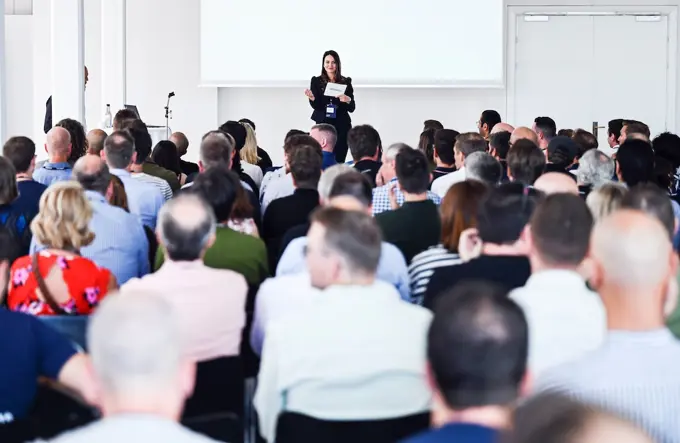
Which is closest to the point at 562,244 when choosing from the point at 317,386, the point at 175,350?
the point at 317,386

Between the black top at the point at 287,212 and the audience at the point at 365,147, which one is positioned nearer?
the black top at the point at 287,212

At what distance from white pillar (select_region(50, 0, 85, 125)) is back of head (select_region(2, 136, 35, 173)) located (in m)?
4.16

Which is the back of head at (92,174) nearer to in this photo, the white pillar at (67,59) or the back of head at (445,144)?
the back of head at (445,144)

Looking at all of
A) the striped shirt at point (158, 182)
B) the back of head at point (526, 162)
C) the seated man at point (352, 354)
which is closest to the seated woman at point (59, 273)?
the seated man at point (352, 354)

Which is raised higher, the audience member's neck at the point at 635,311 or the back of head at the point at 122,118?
the back of head at the point at 122,118

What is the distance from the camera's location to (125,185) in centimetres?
630

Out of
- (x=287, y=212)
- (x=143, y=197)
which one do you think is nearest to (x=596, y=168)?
(x=287, y=212)

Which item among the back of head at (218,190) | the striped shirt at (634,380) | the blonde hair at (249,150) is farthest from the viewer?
the blonde hair at (249,150)

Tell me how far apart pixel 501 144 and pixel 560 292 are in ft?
16.7

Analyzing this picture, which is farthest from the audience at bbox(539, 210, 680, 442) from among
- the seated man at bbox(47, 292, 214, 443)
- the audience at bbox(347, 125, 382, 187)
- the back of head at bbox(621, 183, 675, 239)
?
the audience at bbox(347, 125, 382, 187)

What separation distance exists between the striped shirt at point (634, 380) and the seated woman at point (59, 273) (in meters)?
1.97

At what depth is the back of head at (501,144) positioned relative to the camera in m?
8.16

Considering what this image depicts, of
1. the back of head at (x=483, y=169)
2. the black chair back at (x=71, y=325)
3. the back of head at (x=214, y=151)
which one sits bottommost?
the black chair back at (x=71, y=325)

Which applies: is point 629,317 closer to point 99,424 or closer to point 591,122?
point 99,424
